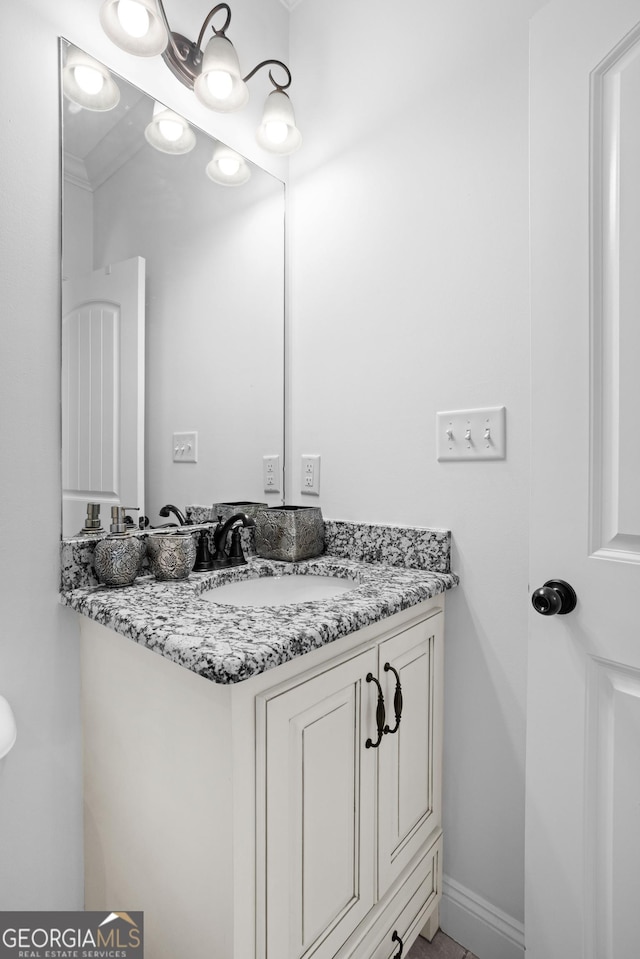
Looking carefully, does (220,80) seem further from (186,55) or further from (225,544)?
(225,544)

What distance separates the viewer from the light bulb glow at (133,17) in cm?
106

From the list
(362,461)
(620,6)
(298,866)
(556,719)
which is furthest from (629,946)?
(620,6)

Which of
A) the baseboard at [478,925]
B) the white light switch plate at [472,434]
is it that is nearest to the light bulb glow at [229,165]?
the white light switch plate at [472,434]

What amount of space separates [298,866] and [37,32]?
64.4 inches

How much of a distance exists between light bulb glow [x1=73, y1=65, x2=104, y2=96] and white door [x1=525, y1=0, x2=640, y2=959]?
91 cm

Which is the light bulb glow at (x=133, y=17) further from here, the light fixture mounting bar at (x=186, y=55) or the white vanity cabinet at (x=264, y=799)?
the white vanity cabinet at (x=264, y=799)

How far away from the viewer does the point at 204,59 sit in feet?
4.05

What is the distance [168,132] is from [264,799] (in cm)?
150

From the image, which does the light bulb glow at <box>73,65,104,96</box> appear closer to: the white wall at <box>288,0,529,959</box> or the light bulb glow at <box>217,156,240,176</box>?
the light bulb glow at <box>217,156,240,176</box>

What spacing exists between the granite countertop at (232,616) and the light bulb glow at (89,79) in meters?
1.08

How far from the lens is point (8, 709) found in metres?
0.93

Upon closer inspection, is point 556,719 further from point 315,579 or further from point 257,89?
point 257,89

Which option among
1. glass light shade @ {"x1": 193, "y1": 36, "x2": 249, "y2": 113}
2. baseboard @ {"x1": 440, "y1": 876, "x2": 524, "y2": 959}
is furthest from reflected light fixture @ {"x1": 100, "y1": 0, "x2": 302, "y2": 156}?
baseboard @ {"x1": 440, "y1": 876, "x2": 524, "y2": 959}

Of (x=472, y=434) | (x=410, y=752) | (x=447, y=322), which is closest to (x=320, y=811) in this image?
(x=410, y=752)
